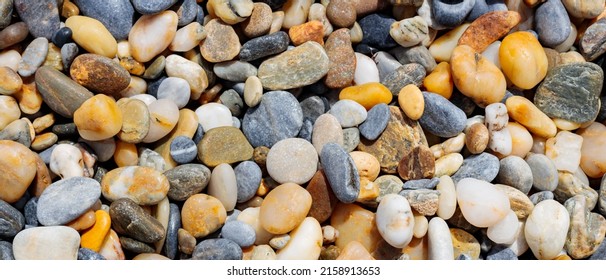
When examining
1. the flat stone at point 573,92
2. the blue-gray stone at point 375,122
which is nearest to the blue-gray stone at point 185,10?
the blue-gray stone at point 375,122

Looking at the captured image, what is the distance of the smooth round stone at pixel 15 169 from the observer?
4.06 ft

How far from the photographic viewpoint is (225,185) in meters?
1.32

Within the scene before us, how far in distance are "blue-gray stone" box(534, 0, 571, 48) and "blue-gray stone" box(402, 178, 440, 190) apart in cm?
46

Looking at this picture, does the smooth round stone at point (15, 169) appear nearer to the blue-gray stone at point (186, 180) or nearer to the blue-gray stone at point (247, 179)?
the blue-gray stone at point (186, 180)

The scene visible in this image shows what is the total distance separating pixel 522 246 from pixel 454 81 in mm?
379

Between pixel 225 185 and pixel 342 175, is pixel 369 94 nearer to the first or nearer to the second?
pixel 342 175

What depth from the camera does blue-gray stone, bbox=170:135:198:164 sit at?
1346mm

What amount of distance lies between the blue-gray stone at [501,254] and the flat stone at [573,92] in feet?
1.11

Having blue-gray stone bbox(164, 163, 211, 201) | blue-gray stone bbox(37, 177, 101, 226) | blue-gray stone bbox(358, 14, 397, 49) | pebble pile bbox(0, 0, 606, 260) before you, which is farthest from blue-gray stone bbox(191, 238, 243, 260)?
blue-gray stone bbox(358, 14, 397, 49)

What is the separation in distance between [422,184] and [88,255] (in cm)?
66

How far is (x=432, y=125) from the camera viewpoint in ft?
4.70

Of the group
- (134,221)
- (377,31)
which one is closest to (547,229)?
(377,31)

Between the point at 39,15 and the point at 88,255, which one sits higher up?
the point at 39,15

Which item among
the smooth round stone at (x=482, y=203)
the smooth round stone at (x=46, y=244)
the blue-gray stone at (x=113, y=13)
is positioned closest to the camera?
the smooth round stone at (x=46, y=244)
